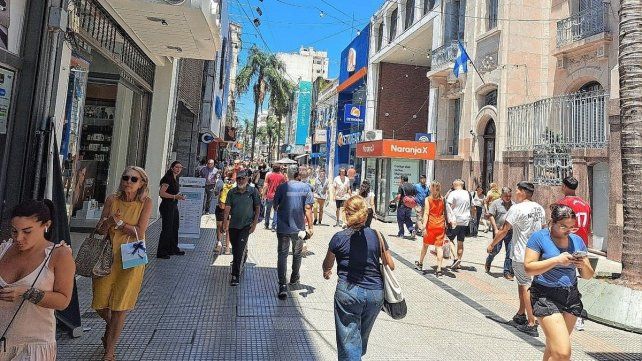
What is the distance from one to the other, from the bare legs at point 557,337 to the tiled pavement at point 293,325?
974 mm

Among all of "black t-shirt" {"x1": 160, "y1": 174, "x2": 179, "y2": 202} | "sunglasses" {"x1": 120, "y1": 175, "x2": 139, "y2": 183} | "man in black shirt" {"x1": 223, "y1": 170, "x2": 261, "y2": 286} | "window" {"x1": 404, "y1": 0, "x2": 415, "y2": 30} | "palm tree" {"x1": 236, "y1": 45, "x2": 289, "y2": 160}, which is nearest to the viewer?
"sunglasses" {"x1": 120, "y1": 175, "x2": 139, "y2": 183}

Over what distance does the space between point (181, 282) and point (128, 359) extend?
2507 millimetres

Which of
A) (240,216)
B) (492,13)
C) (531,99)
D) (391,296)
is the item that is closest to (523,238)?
(391,296)

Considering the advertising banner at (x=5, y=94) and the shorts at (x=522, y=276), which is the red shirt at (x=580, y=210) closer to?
the shorts at (x=522, y=276)

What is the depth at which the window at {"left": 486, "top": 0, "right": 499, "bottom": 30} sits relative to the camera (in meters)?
16.1

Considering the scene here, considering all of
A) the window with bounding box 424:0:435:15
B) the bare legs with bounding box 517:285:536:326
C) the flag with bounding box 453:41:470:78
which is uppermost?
the window with bounding box 424:0:435:15

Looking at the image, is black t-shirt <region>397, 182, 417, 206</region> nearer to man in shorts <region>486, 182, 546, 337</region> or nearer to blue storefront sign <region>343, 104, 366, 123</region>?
man in shorts <region>486, 182, 546, 337</region>

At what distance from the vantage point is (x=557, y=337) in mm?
3076

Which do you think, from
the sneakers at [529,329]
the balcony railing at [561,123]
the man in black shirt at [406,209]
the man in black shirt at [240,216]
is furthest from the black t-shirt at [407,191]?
the sneakers at [529,329]

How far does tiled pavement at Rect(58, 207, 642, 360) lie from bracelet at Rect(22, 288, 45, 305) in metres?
1.79

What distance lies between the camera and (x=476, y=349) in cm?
420

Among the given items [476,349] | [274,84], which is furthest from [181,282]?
[274,84]

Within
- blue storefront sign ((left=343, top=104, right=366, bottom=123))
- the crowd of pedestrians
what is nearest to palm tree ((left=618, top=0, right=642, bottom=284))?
the crowd of pedestrians

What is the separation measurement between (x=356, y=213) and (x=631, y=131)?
5079mm
